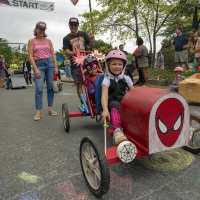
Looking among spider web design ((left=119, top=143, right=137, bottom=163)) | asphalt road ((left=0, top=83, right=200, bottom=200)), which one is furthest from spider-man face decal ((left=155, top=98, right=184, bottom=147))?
asphalt road ((left=0, top=83, right=200, bottom=200))

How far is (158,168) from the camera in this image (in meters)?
2.18

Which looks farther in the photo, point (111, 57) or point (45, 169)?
point (111, 57)

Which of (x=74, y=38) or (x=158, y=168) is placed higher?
(x=74, y=38)

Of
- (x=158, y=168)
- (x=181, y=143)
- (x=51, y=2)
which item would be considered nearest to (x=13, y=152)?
(x=158, y=168)

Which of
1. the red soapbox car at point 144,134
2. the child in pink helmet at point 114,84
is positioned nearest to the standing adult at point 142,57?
the child in pink helmet at point 114,84

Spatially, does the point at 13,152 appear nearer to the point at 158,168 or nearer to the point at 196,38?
the point at 158,168

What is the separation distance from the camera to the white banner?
525 inches

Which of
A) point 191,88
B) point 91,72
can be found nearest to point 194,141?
point 91,72

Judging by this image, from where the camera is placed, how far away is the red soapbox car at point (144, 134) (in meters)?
1.71

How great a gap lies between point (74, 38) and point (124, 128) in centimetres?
247

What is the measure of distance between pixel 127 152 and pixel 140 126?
24cm

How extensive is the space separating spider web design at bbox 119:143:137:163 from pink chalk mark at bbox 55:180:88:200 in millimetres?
435

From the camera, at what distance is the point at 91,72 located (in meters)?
3.48

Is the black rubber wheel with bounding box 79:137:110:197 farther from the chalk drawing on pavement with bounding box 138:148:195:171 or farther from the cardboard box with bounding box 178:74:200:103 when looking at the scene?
the cardboard box with bounding box 178:74:200:103
